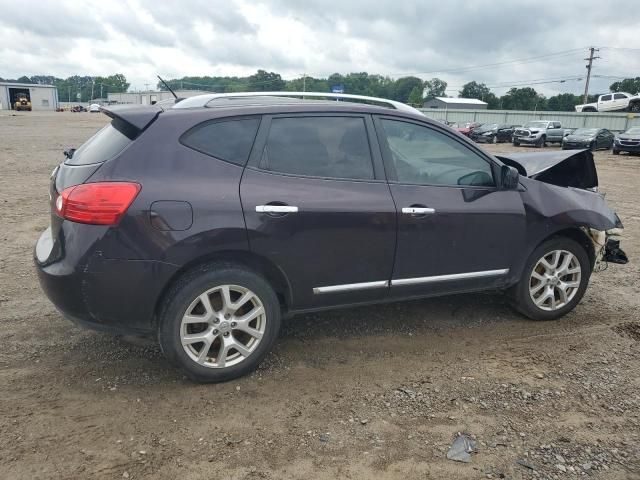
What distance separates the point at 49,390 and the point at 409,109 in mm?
3168

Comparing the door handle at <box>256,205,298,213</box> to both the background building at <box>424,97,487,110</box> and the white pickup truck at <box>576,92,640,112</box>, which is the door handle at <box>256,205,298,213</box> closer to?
the white pickup truck at <box>576,92,640,112</box>

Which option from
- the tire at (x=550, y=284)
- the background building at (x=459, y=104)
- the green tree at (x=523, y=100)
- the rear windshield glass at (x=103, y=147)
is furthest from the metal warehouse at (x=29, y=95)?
the tire at (x=550, y=284)

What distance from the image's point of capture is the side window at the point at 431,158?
3.76 metres

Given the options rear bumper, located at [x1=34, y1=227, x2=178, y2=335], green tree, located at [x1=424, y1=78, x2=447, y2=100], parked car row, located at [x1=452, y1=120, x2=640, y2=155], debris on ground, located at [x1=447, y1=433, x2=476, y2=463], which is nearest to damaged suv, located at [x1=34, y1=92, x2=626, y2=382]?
rear bumper, located at [x1=34, y1=227, x2=178, y2=335]

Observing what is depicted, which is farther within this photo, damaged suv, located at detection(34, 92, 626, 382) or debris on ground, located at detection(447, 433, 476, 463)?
damaged suv, located at detection(34, 92, 626, 382)

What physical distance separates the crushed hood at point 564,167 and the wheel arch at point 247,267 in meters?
2.55

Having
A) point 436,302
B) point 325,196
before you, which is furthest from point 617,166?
point 325,196

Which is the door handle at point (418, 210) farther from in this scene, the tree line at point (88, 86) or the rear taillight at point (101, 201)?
the tree line at point (88, 86)

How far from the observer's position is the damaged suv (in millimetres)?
3012

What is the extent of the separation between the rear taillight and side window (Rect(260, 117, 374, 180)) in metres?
→ 0.85

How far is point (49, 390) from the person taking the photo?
10.6 ft

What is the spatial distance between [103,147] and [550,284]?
143 inches

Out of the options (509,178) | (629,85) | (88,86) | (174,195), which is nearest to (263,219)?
(174,195)

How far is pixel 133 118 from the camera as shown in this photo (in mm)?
3217
